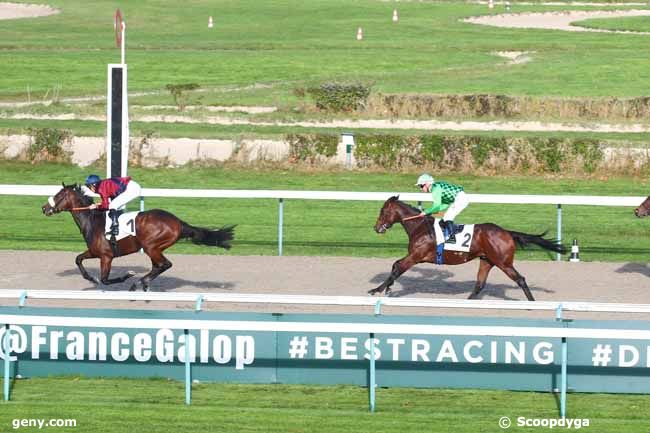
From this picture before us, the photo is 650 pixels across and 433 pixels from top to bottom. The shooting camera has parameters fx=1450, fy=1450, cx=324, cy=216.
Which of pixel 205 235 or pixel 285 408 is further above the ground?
pixel 205 235

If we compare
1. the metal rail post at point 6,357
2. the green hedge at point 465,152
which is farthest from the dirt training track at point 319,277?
the green hedge at point 465,152

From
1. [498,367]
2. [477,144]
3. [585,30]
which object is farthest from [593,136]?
[585,30]

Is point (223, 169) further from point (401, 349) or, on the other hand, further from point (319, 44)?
point (319, 44)

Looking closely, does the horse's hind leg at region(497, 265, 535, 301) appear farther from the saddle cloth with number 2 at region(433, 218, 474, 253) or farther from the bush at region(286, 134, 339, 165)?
the bush at region(286, 134, 339, 165)

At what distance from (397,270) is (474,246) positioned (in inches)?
30.2

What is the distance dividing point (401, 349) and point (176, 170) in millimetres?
12466

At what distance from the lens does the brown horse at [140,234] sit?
1327 centimetres

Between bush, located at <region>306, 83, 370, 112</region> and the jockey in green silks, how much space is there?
1722cm

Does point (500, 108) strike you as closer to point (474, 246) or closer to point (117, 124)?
point (117, 124)

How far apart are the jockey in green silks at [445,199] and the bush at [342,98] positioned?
17.2 meters

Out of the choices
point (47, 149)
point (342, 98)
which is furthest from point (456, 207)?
point (342, 98)

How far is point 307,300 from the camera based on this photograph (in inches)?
407

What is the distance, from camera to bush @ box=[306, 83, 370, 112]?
30.8 meters

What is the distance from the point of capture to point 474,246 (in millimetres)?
13141
